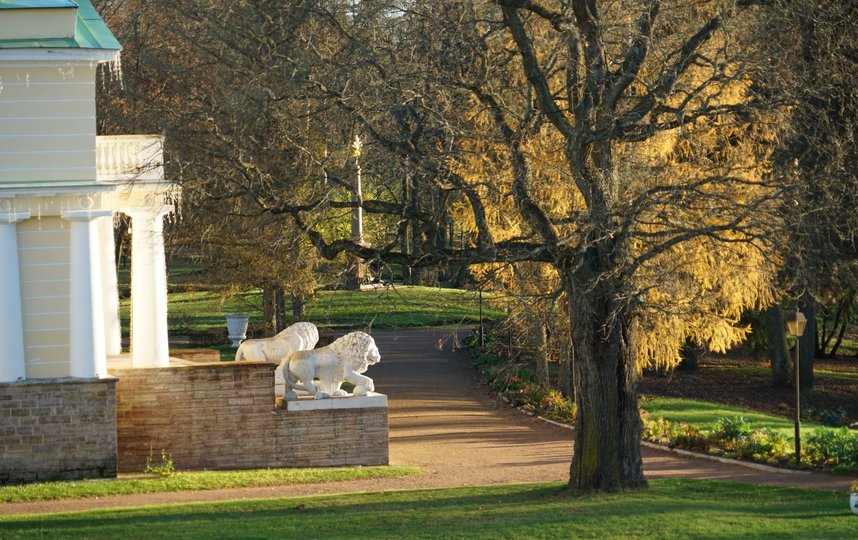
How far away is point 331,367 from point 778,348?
16151 millimetres

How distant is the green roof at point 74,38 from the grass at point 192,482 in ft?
21.4

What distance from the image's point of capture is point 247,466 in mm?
19750

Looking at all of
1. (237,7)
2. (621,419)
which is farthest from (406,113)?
(237,7)

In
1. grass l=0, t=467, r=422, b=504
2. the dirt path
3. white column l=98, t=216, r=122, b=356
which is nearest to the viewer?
grass l=0, t=467, r=422, b=504

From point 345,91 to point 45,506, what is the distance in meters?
7.05

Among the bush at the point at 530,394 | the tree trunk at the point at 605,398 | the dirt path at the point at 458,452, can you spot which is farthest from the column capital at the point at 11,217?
the bush at the point at 530,394

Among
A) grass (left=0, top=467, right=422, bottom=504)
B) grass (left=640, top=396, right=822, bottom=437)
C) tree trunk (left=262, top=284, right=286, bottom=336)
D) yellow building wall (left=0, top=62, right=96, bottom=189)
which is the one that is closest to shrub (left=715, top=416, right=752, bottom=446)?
grass (left=640, top=396, right=822, bottom=437)

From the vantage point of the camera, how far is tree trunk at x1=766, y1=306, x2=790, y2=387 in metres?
32.2

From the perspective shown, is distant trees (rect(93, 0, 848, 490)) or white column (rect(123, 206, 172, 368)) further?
white column (rect(123, 206, 172, 368))

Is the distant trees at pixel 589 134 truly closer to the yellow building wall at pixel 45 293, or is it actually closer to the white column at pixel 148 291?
the yellow building wall at pixel 45 293

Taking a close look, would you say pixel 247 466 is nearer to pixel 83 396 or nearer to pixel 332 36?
pixel 83 396

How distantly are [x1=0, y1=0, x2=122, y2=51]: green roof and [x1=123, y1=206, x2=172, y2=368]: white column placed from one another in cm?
287

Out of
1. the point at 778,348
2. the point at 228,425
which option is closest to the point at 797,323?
the point at 228,425

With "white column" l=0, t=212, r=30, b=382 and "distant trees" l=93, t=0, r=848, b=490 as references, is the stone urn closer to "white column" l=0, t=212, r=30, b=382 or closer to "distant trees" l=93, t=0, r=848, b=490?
"white column" l=0, t=212, r=30, b=382
